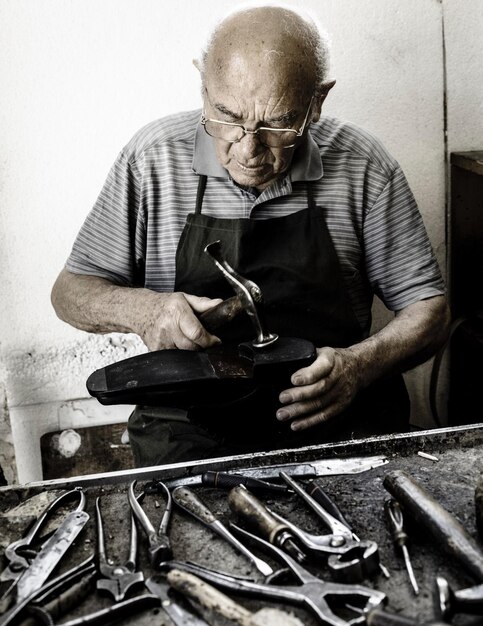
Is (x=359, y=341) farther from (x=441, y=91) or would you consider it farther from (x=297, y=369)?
(x=441, y=91)

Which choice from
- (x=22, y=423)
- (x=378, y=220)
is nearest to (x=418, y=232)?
(x=378, y=220)

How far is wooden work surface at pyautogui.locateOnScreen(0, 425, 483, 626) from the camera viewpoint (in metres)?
1.21

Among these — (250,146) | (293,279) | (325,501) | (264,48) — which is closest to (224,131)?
(250,146)

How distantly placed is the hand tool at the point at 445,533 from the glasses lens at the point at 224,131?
99 centimetres

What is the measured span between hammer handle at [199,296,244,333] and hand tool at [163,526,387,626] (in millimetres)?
704

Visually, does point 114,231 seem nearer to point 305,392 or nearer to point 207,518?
point 305,392

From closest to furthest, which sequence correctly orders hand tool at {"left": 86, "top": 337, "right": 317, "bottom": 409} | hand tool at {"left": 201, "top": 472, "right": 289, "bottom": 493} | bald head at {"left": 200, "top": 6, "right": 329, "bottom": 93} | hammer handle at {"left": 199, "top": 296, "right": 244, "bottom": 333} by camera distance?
hand tool at {"left": 201, "top": 472, "right": 289, "bottom": 493} < hand tool at {"left": 86, "top": 337, "right": 317, "bottom": 409} < hammer handle at {"left": 199, "top": 296, "right": 244, "bottom": 333} < bald head at {"left": 200, "top": 6, "right": 329, "bottom": 93}

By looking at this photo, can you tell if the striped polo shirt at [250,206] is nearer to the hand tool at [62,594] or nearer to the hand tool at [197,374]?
the hand tool at [197,374]

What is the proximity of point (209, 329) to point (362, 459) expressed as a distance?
514 mm

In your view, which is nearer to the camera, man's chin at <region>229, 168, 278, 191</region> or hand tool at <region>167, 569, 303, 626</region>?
hand tool at <region>167, 569, 303, 626</region>

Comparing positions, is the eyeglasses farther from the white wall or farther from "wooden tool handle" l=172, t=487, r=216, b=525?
"wooden tool handle" l=172, t=487, r=216, b=525

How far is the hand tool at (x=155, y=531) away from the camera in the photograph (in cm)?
128

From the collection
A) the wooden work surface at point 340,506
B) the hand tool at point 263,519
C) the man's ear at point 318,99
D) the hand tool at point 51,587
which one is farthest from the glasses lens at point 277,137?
the hand tool at point 51,587

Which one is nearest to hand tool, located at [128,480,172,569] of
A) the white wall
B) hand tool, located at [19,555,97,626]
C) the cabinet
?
hand tool, located at [19,555,97,626]
